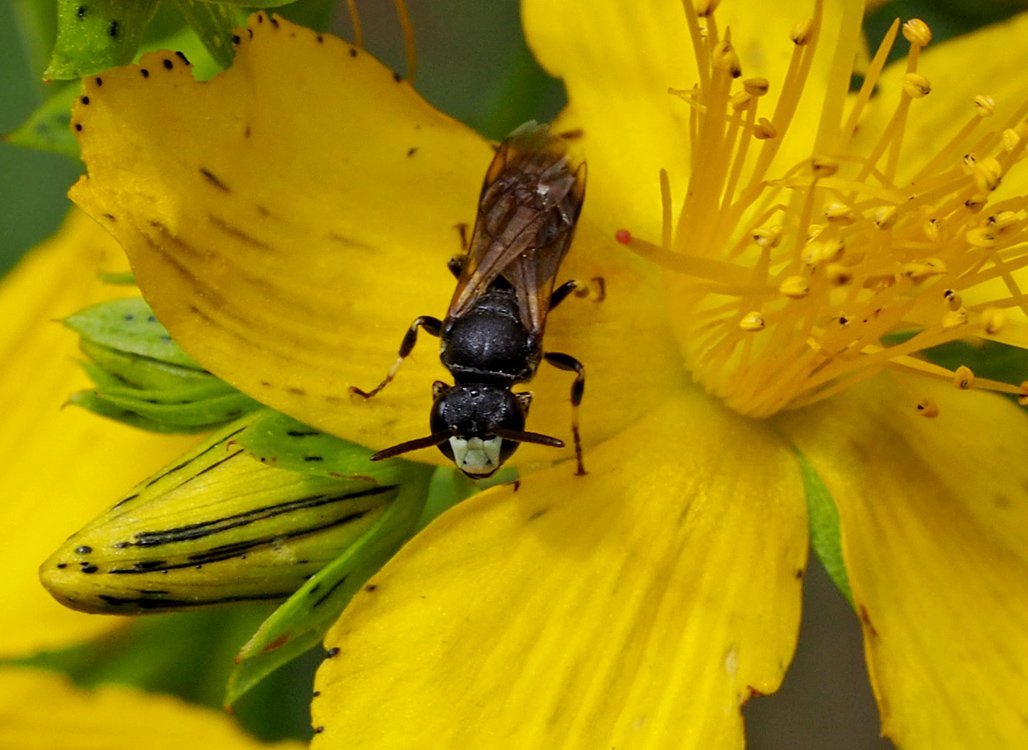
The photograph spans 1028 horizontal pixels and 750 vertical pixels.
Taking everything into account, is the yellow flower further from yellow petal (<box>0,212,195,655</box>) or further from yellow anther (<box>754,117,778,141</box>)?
yellow petal (<box>0,212,195,655</box>)

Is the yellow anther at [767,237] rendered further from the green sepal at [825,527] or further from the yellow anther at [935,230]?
the green sepal at [825,527]

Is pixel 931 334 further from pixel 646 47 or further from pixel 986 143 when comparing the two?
pixel 646 47

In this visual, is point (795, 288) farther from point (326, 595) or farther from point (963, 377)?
point (326, 595)

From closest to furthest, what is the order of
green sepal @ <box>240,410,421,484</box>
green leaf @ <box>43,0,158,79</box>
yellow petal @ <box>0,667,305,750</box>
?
1. green leaf @ <box>43,0,158,79</box>
2. green sepal @ <box>240,410,421,484</box>
3. yellow petal @ <box>0,667,305,750</box>

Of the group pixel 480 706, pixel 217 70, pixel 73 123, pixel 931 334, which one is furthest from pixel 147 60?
pixel 931 334

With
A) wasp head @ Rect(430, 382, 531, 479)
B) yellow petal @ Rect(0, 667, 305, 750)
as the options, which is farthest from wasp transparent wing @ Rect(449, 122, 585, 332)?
yellow petal @ Rect(0, 667, 305, 750)
